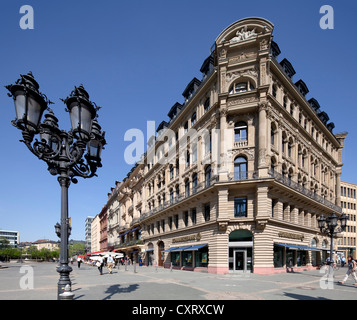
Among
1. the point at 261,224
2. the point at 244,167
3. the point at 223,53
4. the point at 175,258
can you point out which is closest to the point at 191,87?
the point at 223,53

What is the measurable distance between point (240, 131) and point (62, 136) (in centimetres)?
2065

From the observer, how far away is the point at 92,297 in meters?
10.0

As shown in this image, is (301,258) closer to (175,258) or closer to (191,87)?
(175,258)

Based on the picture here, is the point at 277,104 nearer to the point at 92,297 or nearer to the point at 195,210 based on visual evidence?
the point at 195,210

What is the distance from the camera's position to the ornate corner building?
2267 cm

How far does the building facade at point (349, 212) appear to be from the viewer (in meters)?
63.6

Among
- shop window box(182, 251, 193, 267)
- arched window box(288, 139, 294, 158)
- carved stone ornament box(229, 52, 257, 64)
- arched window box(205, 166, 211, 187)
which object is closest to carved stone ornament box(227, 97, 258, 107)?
carved stone ornament box(229, 52, 257, 64)

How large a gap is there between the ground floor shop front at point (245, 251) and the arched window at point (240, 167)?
4.57m

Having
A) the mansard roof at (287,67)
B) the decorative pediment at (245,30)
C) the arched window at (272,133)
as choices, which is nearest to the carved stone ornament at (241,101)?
the arched window at (272,133)

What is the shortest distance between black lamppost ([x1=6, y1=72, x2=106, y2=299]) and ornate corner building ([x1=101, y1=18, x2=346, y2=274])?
57.3 ft

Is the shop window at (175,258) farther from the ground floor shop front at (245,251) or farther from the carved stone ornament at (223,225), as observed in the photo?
the carved stone ornament at (223,225)

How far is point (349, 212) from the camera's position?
6575 centimetres

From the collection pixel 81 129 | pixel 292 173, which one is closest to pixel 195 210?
pixel 292 173
